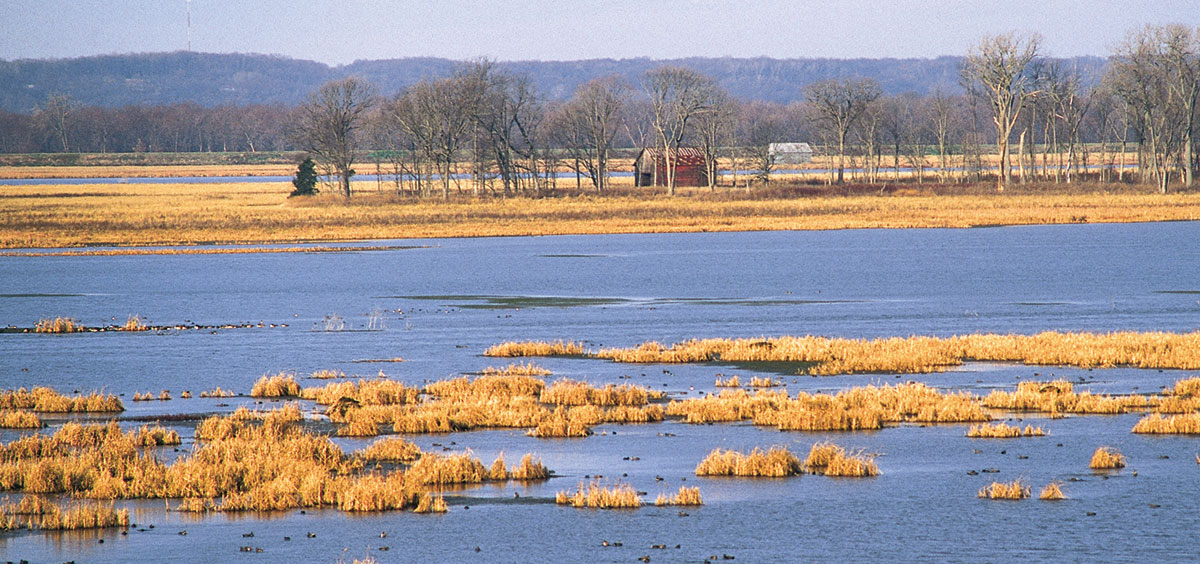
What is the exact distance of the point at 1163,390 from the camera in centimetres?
2561

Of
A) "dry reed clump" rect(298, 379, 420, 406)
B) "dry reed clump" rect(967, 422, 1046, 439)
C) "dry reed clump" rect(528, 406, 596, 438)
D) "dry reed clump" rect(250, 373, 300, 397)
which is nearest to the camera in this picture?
"dry reed clump" rect(967, 422, 1046, 439)

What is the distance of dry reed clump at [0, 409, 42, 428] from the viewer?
2338cm

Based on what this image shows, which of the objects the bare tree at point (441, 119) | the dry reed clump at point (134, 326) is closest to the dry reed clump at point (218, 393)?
the dry reed clump at point (134, 326)

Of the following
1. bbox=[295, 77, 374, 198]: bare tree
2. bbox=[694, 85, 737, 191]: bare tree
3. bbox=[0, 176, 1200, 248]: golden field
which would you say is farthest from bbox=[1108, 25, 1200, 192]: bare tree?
bbox=[295, 77, 374, 198]: bare tree

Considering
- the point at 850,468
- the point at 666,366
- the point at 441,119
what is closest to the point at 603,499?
the point at 850,468

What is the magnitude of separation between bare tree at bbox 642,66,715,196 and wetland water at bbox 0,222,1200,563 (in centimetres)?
3707

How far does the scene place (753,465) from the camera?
62.1ft

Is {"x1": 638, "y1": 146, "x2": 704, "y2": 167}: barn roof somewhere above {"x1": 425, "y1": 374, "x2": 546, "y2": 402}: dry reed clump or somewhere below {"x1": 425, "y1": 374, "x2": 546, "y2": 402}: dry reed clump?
above

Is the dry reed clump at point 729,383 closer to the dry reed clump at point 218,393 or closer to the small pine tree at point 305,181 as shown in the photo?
the dry reed clump at point 218,393

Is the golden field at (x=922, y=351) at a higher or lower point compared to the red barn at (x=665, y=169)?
lower

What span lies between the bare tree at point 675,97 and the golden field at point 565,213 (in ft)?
21.9

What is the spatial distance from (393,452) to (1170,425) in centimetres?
1326

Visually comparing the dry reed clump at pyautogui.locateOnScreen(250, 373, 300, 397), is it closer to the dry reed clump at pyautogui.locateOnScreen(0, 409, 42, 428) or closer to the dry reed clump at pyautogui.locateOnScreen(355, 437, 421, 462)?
the dry reed clump at pyautogui.locateOnScreen(0, 409, 42, 428)

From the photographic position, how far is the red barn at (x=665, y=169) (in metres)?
129
